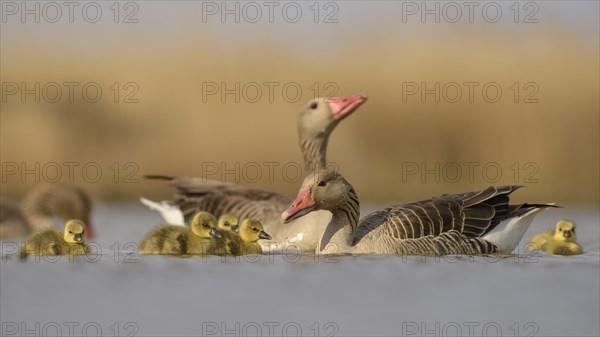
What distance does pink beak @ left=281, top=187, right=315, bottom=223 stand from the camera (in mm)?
10883

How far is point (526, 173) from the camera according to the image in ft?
60.7

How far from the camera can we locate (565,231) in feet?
39.3

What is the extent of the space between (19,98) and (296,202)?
9297 mm

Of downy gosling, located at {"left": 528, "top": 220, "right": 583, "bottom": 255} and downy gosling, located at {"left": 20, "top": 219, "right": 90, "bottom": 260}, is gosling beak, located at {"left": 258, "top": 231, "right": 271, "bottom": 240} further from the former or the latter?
downy gosling, located at {"left": 528, "top": 220, "right": 583, "bottom": 255}

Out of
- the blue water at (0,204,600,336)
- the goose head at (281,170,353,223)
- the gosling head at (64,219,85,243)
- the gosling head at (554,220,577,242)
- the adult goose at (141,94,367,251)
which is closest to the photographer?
the blue water at (0,204,600,336)

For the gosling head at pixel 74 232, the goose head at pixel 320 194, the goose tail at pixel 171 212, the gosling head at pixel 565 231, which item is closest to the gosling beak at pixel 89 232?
the goose tail at pixel 171 212

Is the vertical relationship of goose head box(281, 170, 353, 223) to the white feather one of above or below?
above

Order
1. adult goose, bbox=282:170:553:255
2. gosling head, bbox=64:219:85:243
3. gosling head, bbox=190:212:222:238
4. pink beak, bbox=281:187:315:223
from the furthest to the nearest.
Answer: gosling head, bbox=190:212:222:238 < gosling head, bbox=64:219:85:243 < adult goose, bbox=282:170:553:255 < pink beak, bbox=281:187:315:223

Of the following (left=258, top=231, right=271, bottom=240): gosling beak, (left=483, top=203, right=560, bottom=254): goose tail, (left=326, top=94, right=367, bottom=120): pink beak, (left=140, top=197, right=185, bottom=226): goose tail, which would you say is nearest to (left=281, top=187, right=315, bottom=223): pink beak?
(left=258, top=231, right=271, bottom=240): gosling beak

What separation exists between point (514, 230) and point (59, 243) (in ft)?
13.8

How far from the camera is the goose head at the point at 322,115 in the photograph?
13.1m

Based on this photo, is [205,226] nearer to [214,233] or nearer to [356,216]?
[214,233]

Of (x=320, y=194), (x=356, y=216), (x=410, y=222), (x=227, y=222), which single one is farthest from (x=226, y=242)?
(x=410, y=222)

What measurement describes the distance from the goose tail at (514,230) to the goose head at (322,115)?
205 cm
